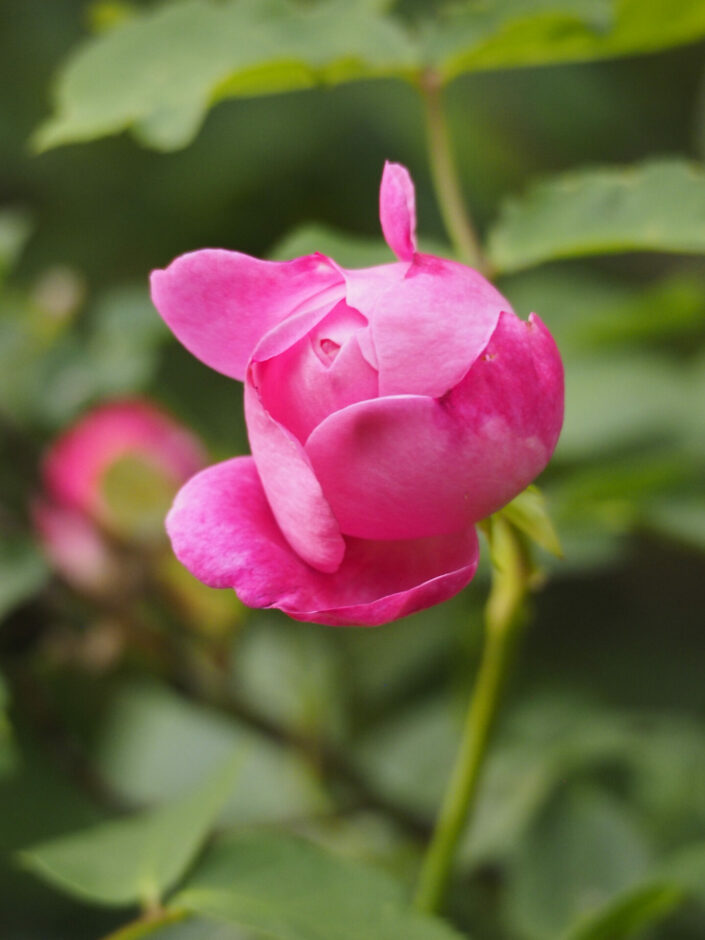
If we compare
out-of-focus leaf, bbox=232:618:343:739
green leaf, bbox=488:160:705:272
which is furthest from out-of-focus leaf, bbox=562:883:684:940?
out-of-focus leaf, bbox=232:618:343:739

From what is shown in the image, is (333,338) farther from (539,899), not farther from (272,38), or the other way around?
(539,899)

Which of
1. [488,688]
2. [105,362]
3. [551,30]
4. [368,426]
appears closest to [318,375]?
[368,426]

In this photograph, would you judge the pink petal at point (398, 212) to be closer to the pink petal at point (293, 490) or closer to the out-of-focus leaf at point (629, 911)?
the pink petal at point (293, 490)

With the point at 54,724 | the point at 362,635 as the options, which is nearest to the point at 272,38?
the point at 54,724

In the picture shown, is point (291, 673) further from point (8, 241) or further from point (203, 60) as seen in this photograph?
point (203, 60)

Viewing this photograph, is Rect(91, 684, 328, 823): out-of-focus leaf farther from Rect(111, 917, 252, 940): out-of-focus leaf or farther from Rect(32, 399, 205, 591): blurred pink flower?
Rect(32, 399, 205, 591): blurred pink flower

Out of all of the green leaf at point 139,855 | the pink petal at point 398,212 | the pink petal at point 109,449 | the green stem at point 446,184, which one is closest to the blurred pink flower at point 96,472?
the pink petal at point 109,449
